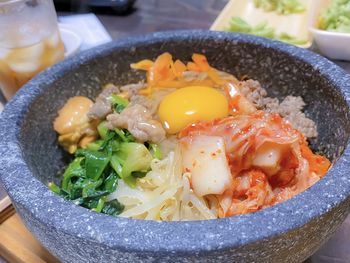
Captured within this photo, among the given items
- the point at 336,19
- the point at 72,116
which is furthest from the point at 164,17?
the point at 72,116

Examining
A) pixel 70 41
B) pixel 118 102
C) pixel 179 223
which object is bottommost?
pixel 70 41

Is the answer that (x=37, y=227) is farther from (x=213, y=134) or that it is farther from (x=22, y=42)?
(x=22, y=42)

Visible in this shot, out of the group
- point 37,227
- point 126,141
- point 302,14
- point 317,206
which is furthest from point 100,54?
point 302,14

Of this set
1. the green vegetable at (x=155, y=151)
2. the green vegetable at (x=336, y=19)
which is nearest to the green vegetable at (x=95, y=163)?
the green vegetable at (x=155, y=151)

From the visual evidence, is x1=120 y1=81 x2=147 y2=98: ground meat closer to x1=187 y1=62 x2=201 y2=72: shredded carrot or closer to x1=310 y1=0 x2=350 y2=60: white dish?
x1=187 y1=62 x2=201 y2=72: shredded carrot

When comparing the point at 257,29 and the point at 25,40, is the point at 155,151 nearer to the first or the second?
the point at 25,40
